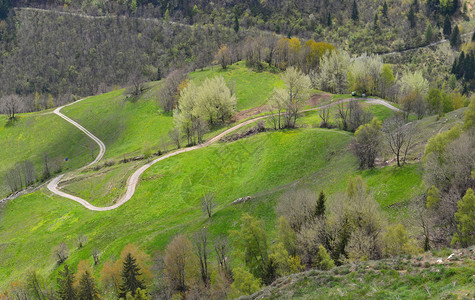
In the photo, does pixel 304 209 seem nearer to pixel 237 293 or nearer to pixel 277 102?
pixel 237 293

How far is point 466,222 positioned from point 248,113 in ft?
295

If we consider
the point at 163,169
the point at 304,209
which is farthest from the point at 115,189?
the point at 304,209

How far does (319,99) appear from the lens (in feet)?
390

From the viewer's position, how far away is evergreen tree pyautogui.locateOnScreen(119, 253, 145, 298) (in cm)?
5341

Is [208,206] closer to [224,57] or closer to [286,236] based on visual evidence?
[286,236]

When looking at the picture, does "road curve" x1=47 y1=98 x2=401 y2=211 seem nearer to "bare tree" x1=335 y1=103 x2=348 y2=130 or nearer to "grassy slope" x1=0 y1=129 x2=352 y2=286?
"grassy slope" x1=0 y1=129 x2=352 y2=286

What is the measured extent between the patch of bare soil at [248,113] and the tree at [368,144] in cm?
5508

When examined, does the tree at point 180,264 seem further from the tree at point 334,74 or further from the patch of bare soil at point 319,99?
the tree at point 334,74

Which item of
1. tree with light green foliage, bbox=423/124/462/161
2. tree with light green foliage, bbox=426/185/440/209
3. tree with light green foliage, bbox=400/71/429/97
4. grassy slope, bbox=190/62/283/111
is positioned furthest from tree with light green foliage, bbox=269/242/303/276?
tree with light green foliage, bbox=400/71/429/97

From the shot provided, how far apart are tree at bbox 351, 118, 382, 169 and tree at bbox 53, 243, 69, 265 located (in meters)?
63.6

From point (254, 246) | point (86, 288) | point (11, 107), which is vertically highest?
point (11, 107)

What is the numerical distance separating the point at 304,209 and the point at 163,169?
176ft

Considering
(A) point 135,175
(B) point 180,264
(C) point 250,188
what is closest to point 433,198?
(B) point 180,264

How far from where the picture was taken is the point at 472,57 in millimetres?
174250
